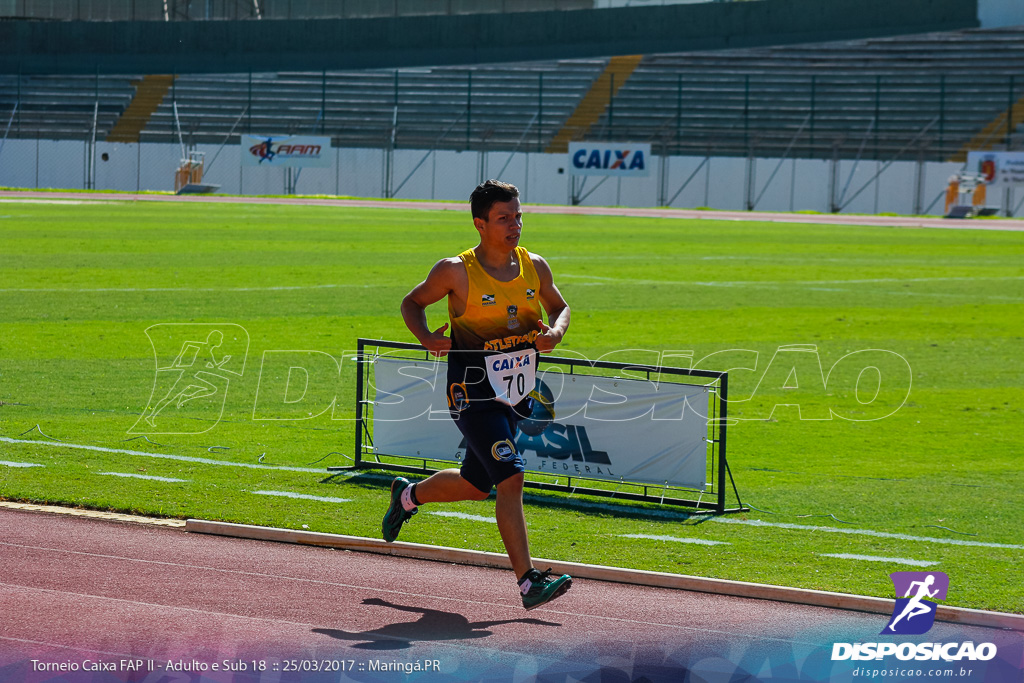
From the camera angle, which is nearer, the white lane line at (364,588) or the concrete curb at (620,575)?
the white lane line at (364,588)

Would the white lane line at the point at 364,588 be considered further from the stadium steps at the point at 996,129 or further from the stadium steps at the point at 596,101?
the stadium steps at the point at 996,129

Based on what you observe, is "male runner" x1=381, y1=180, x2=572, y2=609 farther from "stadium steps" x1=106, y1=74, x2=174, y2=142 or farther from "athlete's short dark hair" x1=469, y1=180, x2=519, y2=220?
"stadium steps" x1=106, y1=74, x2=174, y2=142

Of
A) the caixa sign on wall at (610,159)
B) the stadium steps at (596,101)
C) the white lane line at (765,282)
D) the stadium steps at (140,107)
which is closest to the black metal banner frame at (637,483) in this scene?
the white lane line at (765,282)

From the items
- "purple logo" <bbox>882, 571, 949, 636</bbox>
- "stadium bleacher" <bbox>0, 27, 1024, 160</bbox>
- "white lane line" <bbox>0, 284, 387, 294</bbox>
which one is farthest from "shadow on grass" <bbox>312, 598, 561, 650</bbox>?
"stadium bleacher" <bbox>0, 27, 1024, 160</bbox>

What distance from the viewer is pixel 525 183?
2157 inches

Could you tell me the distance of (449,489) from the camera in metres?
6.68

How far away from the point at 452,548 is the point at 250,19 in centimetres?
6216

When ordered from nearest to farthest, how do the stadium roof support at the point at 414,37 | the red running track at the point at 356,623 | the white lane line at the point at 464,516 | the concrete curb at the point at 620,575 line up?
the red running track at the point at 356,623
the concrete curb at the point at 620,575
the white lane line at the point at 464,516
the stadium roof support at the point at 414,37

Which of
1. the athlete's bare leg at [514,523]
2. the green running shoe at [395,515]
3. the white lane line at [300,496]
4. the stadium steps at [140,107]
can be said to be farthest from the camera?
the stadium steps at [140,107]

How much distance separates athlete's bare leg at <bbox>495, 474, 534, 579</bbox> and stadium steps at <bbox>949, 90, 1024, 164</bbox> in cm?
5065

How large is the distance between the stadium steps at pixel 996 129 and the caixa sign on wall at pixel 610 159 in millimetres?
13137

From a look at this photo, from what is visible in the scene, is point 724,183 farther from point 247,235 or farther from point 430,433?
point 430,433

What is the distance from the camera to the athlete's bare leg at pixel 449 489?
662cm

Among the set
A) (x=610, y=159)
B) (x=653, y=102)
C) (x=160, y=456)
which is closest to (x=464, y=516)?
(x=160, y=456)
